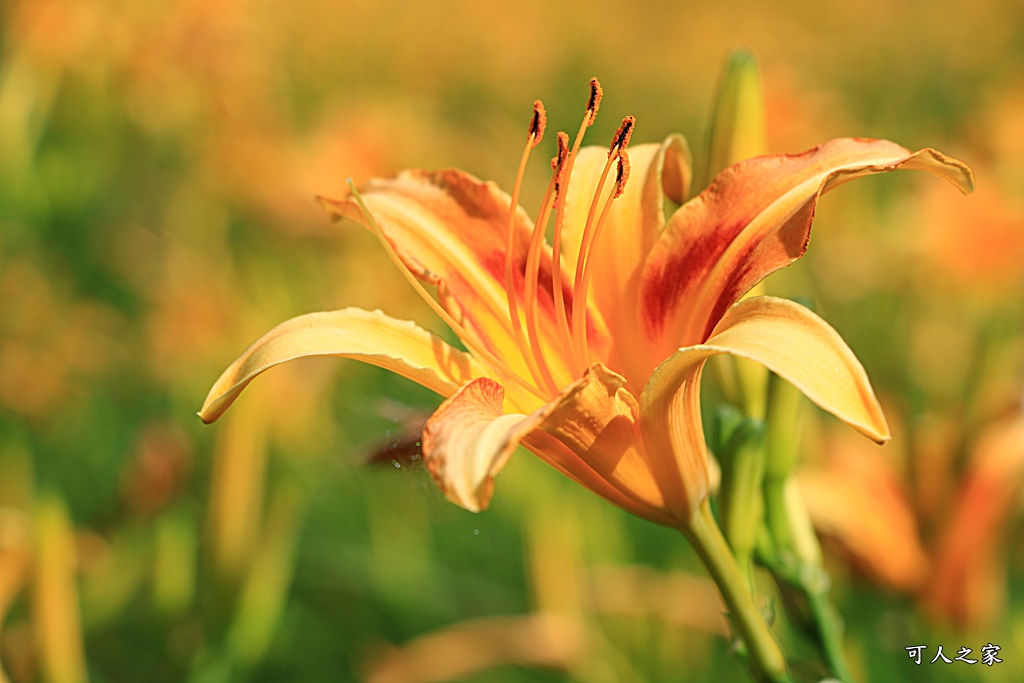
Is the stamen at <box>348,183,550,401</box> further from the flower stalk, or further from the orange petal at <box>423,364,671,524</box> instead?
the flower stalk

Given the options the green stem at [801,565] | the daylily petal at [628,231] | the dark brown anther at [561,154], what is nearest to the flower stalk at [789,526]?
the green stem at [801,565]

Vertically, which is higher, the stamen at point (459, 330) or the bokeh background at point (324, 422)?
the stamen at point (459, 330)

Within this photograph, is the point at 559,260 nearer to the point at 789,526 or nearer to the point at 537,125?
the point at 537,125

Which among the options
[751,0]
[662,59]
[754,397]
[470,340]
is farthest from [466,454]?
[751,0]

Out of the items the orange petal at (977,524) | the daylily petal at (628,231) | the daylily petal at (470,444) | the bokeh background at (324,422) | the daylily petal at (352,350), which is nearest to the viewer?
the daylily petal at (470,444)

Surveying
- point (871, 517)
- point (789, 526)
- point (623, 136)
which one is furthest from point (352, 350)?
point (871, 517)

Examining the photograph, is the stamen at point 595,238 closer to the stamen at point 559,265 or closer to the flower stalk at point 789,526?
the stamen at point 559,265

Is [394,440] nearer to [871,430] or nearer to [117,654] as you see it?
[871,430]
